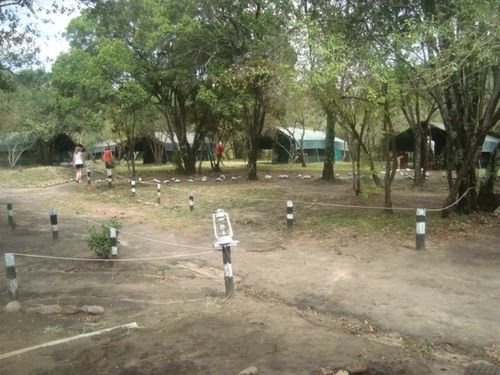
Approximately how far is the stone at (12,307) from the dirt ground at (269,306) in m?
0.07

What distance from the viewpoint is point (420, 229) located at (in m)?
9.55

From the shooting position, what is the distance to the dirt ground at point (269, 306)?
489cm

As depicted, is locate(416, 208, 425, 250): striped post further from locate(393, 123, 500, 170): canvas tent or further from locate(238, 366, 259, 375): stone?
locate(393, 123, 500, 170): canvas tent

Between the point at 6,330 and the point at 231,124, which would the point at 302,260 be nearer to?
the point at 6,330

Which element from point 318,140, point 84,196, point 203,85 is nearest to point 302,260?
point 84,196

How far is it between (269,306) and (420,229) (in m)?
4.11

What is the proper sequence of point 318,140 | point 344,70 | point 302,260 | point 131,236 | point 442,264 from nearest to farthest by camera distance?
point 442,264 → point 302,260 → point 344,70 → point 131,236 → point 318,140

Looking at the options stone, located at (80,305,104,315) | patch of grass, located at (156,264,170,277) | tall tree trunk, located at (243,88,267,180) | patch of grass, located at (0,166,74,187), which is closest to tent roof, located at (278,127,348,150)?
tall tree trunk, located at (243,88,267,180)

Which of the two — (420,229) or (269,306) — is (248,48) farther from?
(269,306)

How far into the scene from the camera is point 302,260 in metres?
9.48

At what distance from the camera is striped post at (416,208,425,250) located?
9469 mm

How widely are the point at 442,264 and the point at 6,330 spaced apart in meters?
6.69

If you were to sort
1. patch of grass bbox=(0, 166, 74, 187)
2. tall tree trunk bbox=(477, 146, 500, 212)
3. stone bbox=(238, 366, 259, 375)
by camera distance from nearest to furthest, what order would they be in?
stone bbox=(238, 366, 259, 375) < tall tree trunk bbox=(477, 146, 500, 212) < patch of grass bbox=(0, 166, 74, 187)

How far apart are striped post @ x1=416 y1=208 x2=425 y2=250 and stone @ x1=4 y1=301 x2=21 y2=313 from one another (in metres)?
6.77
